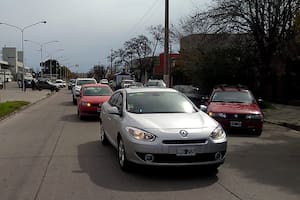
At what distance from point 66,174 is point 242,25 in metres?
20.4

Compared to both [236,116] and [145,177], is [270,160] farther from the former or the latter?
[236,116]

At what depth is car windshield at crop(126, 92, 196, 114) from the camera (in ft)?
31.1

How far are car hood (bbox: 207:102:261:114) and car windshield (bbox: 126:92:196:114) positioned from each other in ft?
16.6

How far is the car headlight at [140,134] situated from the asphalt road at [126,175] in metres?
0.66

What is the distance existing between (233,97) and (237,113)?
1920mm

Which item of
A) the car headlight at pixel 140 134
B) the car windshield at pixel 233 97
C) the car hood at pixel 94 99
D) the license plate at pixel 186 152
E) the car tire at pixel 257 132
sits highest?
the car windshield at pixel 233 97

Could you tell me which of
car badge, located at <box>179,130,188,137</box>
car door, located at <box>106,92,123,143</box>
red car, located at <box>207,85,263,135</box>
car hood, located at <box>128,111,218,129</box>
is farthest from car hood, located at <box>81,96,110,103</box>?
car badge, located at <box>179,130,188,137</box>

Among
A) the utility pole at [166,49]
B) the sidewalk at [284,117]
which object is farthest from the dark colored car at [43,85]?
the sidewalk at [284,117]

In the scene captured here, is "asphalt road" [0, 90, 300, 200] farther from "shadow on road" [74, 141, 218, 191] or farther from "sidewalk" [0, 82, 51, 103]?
"sidewalk" [0, 82, 51, 103]

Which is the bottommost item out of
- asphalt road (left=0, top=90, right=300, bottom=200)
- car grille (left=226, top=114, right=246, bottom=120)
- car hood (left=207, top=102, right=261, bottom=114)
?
asphalt road (left=0, top=90, right=300, bottom=200)

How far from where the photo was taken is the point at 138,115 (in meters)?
9.06

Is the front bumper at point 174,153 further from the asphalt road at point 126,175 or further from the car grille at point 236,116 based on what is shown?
the car grille at point 236,116

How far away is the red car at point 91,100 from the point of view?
742 inches

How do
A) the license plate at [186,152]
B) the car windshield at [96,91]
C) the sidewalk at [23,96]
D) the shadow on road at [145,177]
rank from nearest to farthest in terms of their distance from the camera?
the shadow on road at [145,177] → the license plate at [186,152] → the car windshield at [96,91] → the sidewalk at [23,96]
